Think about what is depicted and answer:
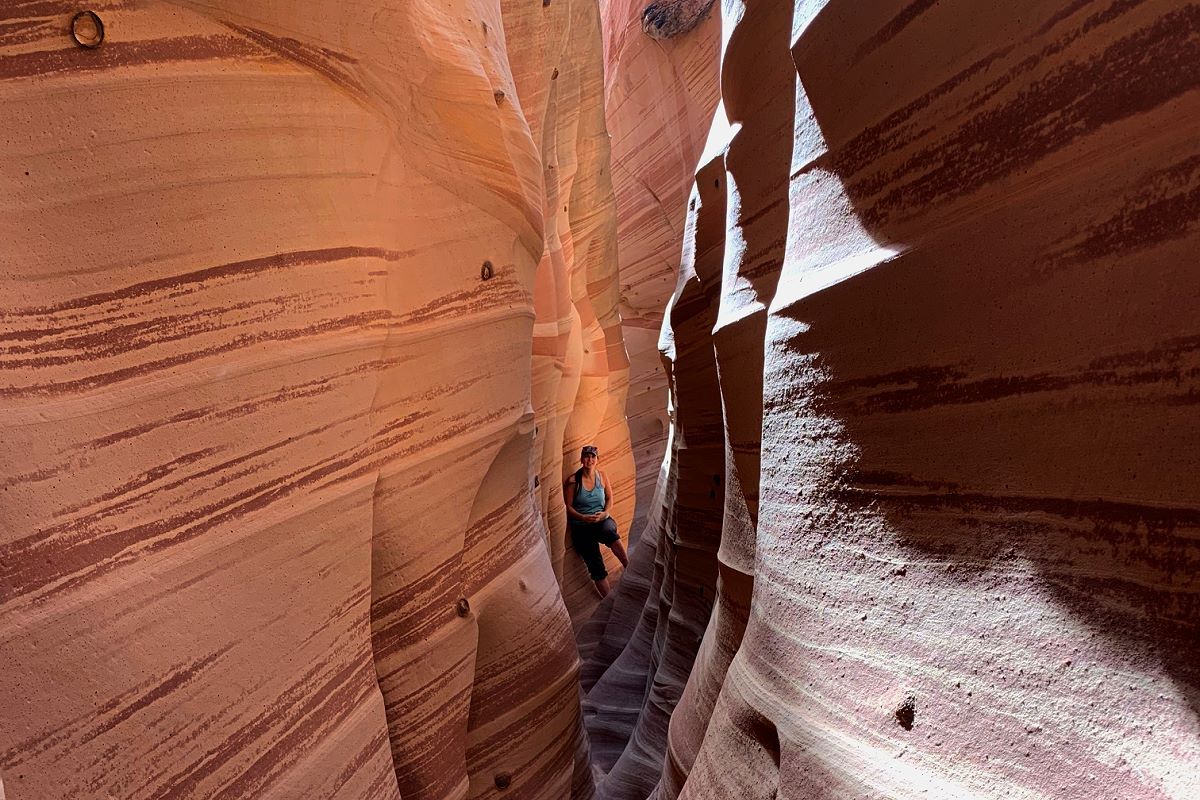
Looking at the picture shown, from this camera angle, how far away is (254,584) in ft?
4.25

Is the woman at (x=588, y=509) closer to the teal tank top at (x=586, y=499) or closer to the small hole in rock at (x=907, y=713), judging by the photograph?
the teal tank top at (x=586, y=499)

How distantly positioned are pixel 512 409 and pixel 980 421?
138cm

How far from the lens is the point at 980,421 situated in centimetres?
86

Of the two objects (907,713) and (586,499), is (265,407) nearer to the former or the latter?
(907,713)

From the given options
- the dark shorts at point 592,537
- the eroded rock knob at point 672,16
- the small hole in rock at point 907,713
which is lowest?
the dark shorts at point 592,537

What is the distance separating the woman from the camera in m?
4.44

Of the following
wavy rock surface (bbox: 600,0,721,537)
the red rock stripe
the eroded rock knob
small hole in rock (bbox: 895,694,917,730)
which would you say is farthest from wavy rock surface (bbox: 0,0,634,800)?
the eroded rock knob

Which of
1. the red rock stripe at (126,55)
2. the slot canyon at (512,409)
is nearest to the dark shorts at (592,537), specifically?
the slot canyon at (512,409)

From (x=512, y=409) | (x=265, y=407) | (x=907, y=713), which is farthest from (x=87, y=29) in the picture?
(x=907, y=713)

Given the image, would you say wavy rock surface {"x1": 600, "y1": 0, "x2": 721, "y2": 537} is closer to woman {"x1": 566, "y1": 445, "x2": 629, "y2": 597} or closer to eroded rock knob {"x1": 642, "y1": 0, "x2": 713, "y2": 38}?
eroded rock knob {"x1": 642, "y1": 0, "x2": 713, "y2": 38}

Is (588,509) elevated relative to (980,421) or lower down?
lower down

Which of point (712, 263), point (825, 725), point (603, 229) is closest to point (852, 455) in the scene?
point (825, 725)

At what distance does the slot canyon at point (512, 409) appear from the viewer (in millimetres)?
737

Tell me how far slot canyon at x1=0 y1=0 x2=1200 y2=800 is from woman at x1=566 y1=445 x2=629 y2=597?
220 cm
